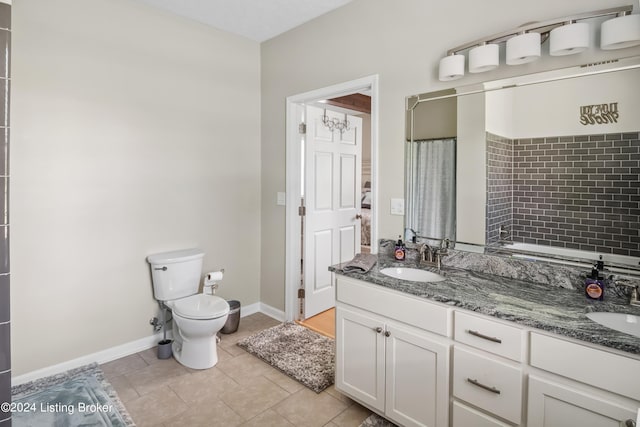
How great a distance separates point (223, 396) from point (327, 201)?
1.92 meters

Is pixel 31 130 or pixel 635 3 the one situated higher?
pixel 635 3

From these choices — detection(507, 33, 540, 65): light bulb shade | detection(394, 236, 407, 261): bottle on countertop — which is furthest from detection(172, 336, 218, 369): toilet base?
detection(507, 33, 540, 65): light bulb shade

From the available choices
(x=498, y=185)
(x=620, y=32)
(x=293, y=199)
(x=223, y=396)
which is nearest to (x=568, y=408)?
(x=498, y=185)

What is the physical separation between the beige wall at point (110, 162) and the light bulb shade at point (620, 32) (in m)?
2.70

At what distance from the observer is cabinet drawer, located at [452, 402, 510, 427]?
152 cm

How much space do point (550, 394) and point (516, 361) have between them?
148 millimetres

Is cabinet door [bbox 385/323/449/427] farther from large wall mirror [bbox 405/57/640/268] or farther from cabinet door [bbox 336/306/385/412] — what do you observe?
large wall mirror [bbox 405/57/640/268]

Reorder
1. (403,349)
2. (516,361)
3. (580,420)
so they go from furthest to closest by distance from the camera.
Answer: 1. (403,349)
2. (516,361)
3. (580,420)

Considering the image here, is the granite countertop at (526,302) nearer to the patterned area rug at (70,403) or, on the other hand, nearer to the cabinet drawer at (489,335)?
the cabinet drawer at (489,335)

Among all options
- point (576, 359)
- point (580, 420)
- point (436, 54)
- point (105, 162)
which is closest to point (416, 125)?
point (436, 54)

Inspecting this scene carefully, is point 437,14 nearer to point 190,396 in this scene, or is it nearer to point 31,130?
point 31,130

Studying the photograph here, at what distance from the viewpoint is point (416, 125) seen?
7.78ft

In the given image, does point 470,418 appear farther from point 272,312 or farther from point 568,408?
point 272,312

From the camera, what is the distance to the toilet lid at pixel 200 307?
2.49m
